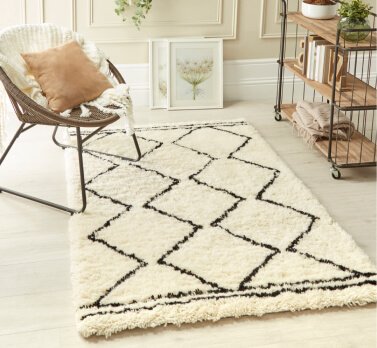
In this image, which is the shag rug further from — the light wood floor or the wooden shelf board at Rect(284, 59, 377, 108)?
the wooden shelf board at Rect(284, 59, 377, 108)

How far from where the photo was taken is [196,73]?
15.2 ft

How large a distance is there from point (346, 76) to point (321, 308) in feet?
5.32

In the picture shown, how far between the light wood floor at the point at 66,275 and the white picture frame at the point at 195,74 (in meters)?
0.73

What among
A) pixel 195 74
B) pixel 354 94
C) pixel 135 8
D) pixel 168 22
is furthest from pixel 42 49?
pixel 354 94

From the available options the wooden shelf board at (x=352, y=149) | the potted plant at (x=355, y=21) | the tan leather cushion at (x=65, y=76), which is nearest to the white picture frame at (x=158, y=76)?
the tan leather cushion at (x=65, y=76)

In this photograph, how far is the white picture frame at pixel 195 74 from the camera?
15.0 ft

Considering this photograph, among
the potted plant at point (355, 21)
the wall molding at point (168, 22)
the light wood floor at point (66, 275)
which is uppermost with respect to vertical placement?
the potted plant at point (355, 21)

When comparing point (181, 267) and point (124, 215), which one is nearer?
point (181, 267)

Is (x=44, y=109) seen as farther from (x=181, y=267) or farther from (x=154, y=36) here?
(x=154, y=36)

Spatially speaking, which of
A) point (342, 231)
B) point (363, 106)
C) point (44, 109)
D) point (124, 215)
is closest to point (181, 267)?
point (124, 215)

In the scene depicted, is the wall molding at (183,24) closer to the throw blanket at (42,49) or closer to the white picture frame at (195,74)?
the white picture frame at (195,74)

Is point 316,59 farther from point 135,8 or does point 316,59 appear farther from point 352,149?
point 135,8

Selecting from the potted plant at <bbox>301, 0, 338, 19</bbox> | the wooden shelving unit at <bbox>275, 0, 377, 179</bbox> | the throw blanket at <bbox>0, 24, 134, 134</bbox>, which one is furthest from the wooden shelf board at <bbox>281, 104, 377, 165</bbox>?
the throw blanket at <bbox>0, 24, 134, 134</bbox>

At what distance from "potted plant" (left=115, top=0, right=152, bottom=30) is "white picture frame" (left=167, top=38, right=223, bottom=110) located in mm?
265
